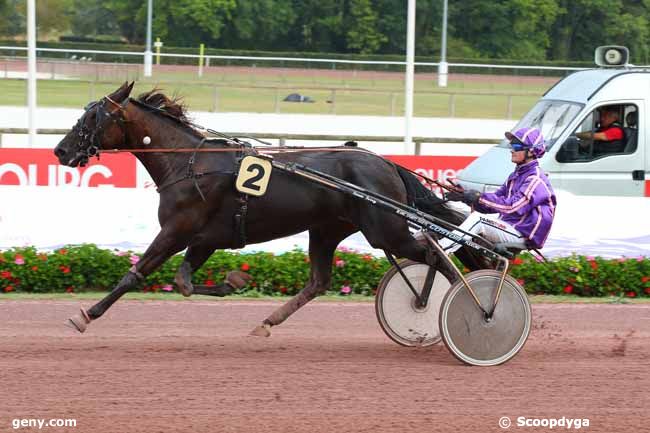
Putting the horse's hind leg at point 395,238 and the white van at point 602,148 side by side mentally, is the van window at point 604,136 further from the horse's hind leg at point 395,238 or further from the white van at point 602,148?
the horse's hind leg at point 395,238

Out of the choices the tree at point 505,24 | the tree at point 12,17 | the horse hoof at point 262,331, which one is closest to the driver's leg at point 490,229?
the horse hoof at point 262,331

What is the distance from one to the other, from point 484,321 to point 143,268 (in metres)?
2.15

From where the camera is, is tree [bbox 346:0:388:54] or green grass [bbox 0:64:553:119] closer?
green grass [bbox 0:64:553:119]

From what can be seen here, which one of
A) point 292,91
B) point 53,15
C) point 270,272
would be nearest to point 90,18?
point 53,15

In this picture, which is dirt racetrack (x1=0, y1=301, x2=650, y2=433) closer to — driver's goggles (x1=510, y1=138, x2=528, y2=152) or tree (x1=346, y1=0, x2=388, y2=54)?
driver's goggles (x1=510, y1=138, x2=528, y2=152)

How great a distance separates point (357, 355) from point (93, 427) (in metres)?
2.18

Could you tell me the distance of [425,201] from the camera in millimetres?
7055

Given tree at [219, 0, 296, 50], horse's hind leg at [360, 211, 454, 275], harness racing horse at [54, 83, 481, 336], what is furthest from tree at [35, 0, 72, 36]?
horse's hind leg at [360, 211, 454, 275]

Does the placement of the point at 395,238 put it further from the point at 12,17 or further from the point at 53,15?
the point at 53,15

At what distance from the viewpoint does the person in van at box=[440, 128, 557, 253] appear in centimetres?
652

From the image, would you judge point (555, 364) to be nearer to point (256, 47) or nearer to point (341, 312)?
point (341, 312)

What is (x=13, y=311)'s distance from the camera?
Result: 838cm

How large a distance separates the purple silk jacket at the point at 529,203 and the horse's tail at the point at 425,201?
1.53 ft

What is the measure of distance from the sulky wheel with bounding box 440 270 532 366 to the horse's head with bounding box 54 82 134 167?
2431 mm
